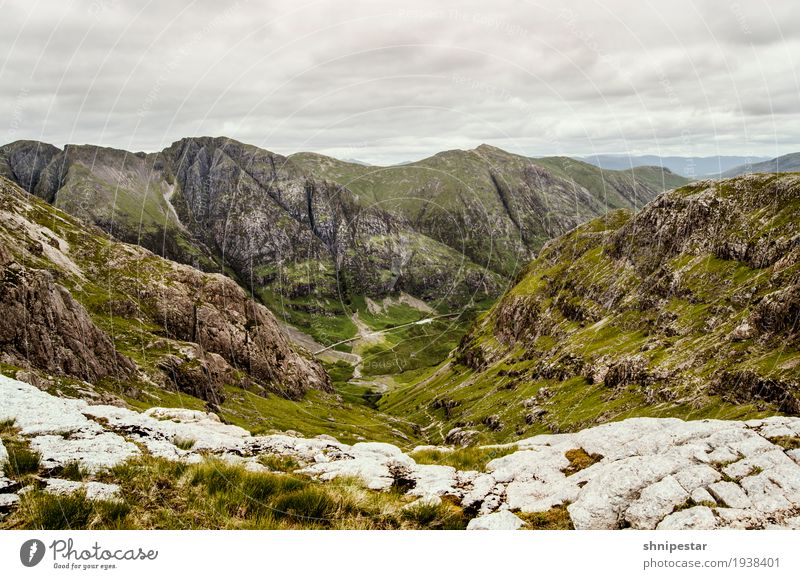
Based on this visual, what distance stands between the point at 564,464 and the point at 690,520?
177 inches

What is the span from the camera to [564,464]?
574 inches

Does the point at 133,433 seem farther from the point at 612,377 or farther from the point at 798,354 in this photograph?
the point at 612,377

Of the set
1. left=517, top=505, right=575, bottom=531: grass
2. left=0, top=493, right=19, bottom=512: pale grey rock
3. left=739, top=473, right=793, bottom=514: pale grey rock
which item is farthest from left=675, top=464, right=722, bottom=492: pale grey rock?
left=0, top=493, right=19, bottom=512: pale grey rock

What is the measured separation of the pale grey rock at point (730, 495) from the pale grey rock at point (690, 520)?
592 mm

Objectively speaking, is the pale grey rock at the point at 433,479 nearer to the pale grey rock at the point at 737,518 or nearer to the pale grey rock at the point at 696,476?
the pale grey rock at the point at 696,476

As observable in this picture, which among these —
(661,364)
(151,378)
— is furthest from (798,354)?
(151,378)

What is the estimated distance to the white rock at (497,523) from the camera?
11000 millimetres

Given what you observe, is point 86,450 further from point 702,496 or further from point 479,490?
point 702,496

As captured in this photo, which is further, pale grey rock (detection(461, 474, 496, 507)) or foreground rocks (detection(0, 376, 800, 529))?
pale grey rock (detection(461, 474, 496, 507))

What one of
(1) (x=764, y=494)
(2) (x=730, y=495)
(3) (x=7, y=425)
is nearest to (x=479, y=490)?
(2) (x=730, y=495)

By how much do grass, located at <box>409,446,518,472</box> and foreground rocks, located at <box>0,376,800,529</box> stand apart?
619 mm

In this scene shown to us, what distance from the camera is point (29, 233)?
199500 millimetres

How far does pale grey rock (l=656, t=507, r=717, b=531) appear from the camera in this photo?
10.2 meters

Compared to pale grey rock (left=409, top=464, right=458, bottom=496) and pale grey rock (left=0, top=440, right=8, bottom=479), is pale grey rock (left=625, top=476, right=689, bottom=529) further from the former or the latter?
pale grey rock (left=0, top=440, right=8, bottom=479)
